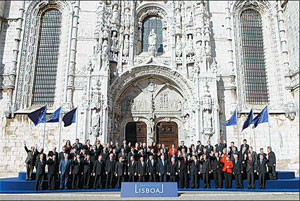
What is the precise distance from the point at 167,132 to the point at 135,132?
2216 mm

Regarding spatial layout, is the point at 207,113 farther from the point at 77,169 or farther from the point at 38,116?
the point at 38,116

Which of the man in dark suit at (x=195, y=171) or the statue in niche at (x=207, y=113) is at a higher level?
the statue in niche at (x=207, y=113)

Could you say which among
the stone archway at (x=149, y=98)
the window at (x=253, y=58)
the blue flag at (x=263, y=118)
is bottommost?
the blue flag at (x=263, y=118)

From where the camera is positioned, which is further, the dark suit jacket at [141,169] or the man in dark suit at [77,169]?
the dark suit jacket at [141,169]

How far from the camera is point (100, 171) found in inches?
451

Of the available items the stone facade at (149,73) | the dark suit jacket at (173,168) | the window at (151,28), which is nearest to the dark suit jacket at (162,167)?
the dark suit jacket at (173,168)

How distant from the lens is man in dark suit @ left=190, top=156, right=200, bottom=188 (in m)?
11.7

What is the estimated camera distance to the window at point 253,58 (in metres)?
19.0

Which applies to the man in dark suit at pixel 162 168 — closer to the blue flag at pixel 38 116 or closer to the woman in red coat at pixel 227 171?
the woman in red coat at pixel 227 171

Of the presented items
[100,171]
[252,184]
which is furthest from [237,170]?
[100,171]

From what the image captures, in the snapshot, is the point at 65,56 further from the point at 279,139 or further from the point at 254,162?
the point at 279,139

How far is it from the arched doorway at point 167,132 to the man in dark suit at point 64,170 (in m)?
8.17

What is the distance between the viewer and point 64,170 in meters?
11.2

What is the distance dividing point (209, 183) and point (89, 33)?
13.3m
